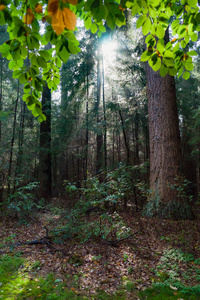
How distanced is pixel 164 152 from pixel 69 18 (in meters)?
5.60

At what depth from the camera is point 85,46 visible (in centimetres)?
1152

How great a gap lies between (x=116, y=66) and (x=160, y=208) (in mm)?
8127

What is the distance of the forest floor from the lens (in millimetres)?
2721

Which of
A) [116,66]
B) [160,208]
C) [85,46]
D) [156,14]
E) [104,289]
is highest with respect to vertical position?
[85,46]

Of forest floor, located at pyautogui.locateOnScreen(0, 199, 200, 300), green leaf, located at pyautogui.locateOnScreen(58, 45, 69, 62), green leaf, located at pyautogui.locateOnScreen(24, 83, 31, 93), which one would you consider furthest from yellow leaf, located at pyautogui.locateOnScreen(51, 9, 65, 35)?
forest floor, located at pyautogui.locateOnScreen(0, 199, 200, 300)

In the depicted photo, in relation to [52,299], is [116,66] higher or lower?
higher

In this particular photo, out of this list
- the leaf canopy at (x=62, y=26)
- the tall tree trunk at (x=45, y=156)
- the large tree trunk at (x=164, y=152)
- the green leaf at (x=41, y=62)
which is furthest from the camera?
the tall tree trunk at (x=45, y=156)

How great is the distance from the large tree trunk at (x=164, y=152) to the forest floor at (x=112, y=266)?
1.51 ft

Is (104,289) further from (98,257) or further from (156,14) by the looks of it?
(156,14)

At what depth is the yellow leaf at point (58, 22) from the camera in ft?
2.71

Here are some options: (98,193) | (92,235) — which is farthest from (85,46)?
(92,235)

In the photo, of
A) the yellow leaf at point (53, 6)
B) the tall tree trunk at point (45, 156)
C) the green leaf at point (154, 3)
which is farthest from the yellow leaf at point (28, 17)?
the tall tree trunk at point (45, 156)

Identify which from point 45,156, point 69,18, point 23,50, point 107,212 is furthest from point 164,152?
point 45,156

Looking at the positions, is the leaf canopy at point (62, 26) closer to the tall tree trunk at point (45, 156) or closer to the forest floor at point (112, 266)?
the forest floor at point (112, 266)
